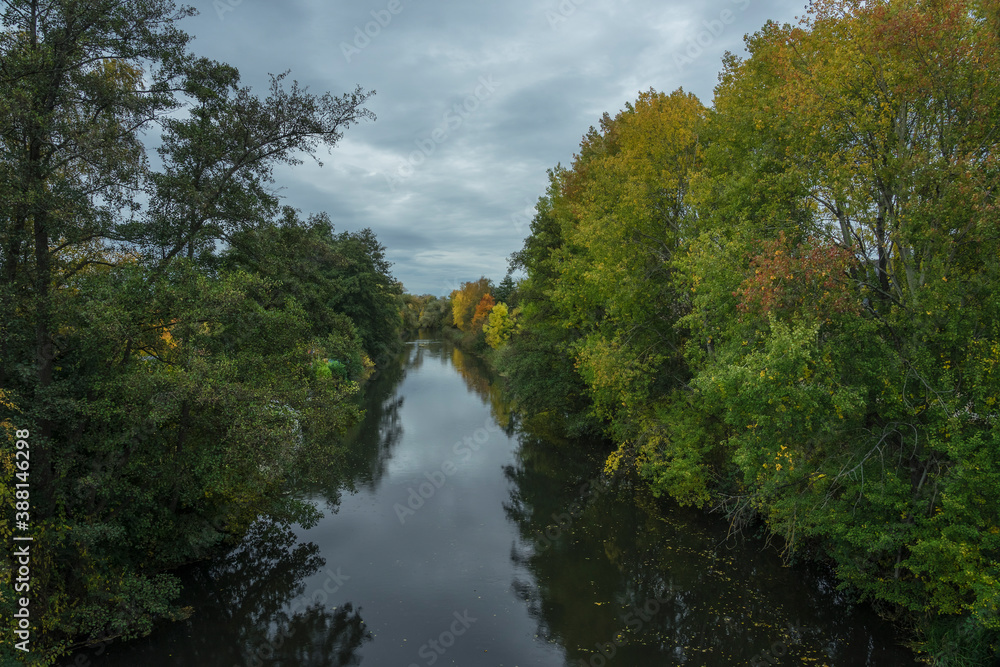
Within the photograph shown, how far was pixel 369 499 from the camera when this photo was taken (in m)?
18.8

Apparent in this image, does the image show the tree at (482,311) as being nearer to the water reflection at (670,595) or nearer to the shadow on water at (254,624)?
the water reflection at (670,595)

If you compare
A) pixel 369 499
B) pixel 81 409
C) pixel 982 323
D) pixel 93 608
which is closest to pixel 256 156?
pixel 81 409

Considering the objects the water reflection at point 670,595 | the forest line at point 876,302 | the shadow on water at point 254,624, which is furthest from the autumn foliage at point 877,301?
the shadow on water at point 254,624

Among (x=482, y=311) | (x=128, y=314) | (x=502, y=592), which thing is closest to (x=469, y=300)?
(x=482, y=311)

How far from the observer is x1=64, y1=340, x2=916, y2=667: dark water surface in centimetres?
1055

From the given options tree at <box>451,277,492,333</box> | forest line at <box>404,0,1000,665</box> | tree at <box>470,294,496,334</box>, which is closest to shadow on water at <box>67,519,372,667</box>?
forest line at <box>404,0,1000,665</box>

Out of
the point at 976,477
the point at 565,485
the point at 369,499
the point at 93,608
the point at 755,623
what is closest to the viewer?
the point at 976,477

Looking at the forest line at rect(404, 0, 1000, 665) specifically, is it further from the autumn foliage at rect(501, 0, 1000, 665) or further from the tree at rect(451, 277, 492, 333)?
the tree at rect(451, 277, 492, 333)

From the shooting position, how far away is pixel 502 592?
12.9 m

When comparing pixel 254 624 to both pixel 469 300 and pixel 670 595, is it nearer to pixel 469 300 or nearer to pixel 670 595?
pixel 670 595

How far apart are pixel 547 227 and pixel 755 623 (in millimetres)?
21442

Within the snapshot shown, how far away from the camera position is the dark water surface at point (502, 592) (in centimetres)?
1055

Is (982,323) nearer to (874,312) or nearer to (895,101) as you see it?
(874,312)

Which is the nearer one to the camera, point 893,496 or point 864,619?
point 893,496
